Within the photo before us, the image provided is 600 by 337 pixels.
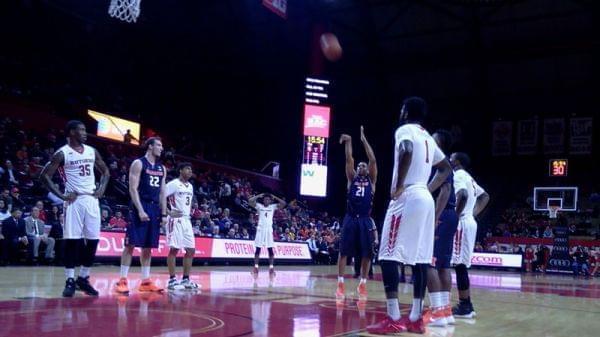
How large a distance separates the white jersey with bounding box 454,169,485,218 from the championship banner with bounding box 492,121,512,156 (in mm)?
28170

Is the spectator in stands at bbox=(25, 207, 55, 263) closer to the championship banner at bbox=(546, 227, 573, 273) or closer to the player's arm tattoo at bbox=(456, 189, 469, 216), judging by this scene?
the player's arm tattoo at bbox=(456, 189, 469, 216)

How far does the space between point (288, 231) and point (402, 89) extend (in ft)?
47.5

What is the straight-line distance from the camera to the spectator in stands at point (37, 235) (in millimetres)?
13398

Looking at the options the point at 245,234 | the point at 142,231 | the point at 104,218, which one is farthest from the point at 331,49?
the point at 142,231

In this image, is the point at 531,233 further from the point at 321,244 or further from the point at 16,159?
the point at 16,159

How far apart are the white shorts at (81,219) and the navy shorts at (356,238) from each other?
3.63 m

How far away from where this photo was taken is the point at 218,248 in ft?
58.2

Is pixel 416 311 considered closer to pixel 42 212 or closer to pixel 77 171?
pixel 77 171

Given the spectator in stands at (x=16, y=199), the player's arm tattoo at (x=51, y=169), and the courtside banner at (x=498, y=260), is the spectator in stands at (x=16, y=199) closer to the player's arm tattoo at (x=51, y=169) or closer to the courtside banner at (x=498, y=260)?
the player's arm tattoo at (x=51, y=169)

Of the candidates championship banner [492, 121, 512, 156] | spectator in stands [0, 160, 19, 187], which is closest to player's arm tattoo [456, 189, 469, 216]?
spectator in stands [0, 160, 19, 187]

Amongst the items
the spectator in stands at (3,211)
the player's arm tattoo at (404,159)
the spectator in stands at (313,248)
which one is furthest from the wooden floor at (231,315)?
the spectator in stands at (313,248)

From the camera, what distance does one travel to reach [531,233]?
98.8 ft

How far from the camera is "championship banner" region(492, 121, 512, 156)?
1339 inches

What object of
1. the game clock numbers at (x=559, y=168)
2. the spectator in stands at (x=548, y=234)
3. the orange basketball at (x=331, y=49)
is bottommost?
the spectator in stands at (x=548, y=234)
